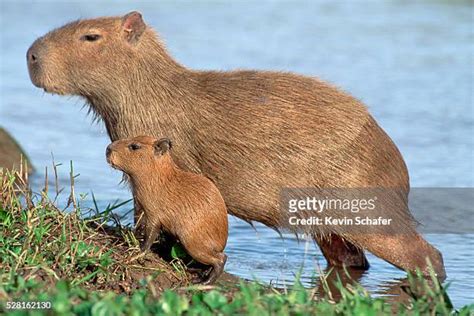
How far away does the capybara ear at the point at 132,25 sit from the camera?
686 centimetres

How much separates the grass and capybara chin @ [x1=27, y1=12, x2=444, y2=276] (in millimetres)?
545

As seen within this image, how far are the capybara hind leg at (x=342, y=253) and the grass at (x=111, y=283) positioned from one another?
70 centimetres

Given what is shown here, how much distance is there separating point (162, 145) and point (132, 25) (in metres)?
0.99

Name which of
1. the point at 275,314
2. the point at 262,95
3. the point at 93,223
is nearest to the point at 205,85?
the point at 262,95

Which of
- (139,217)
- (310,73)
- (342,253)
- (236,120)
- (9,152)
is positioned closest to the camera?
(139,217)

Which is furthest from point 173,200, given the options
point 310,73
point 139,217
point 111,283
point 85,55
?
point 310,73

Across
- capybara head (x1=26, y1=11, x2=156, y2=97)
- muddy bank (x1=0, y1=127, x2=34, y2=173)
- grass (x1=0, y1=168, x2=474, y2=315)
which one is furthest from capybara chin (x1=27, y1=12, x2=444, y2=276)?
muddy bank (x1=0, y1=127, x2=34, y2=173)

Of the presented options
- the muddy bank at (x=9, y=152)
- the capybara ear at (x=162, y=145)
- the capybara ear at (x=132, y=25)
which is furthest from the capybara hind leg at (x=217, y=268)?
the muddy bank at (x=9, y=152)

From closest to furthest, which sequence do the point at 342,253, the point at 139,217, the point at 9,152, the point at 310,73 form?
the point at 139,217 → the point at 342,253 → the point at 9,152 → the point at 310,73

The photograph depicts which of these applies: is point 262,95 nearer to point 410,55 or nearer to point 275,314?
point 275,314

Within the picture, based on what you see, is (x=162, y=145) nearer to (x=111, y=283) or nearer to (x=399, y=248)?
(x=111, y=283)

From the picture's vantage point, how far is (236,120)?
676 cm

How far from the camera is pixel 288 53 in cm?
1440

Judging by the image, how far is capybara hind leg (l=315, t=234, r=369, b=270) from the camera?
7.38 meters
